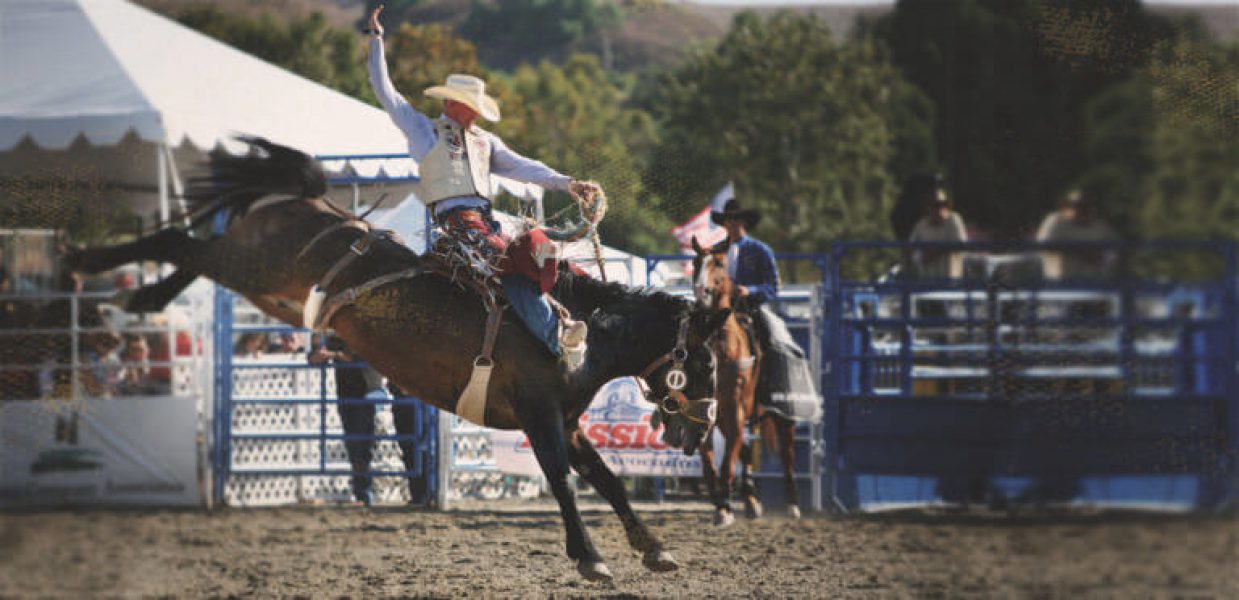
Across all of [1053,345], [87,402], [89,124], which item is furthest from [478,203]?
[87,402]

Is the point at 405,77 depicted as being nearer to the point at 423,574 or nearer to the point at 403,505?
the point at 423,574

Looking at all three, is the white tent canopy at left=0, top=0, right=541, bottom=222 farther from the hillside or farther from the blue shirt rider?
the blue shirt rider

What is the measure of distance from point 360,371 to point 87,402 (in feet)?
6.60

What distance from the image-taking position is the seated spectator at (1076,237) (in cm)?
349

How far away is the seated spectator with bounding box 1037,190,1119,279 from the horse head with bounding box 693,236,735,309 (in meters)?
4.02

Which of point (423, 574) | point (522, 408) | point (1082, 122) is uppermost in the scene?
point (1082, 122)

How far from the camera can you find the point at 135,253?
16.5 ft

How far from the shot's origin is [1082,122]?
3738 mm

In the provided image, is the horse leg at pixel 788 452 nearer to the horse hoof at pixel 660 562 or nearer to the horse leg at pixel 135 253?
the horse hoof at pixel 660 562

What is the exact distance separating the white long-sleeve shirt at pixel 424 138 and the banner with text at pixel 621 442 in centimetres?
392

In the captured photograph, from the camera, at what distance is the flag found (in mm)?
8312

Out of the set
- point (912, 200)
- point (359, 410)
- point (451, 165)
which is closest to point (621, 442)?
point (359, 410)

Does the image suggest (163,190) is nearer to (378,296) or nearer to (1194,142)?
(378,296)

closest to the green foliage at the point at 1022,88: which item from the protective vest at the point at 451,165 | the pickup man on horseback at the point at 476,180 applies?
the pickup man on horseback at the point at 476,180
